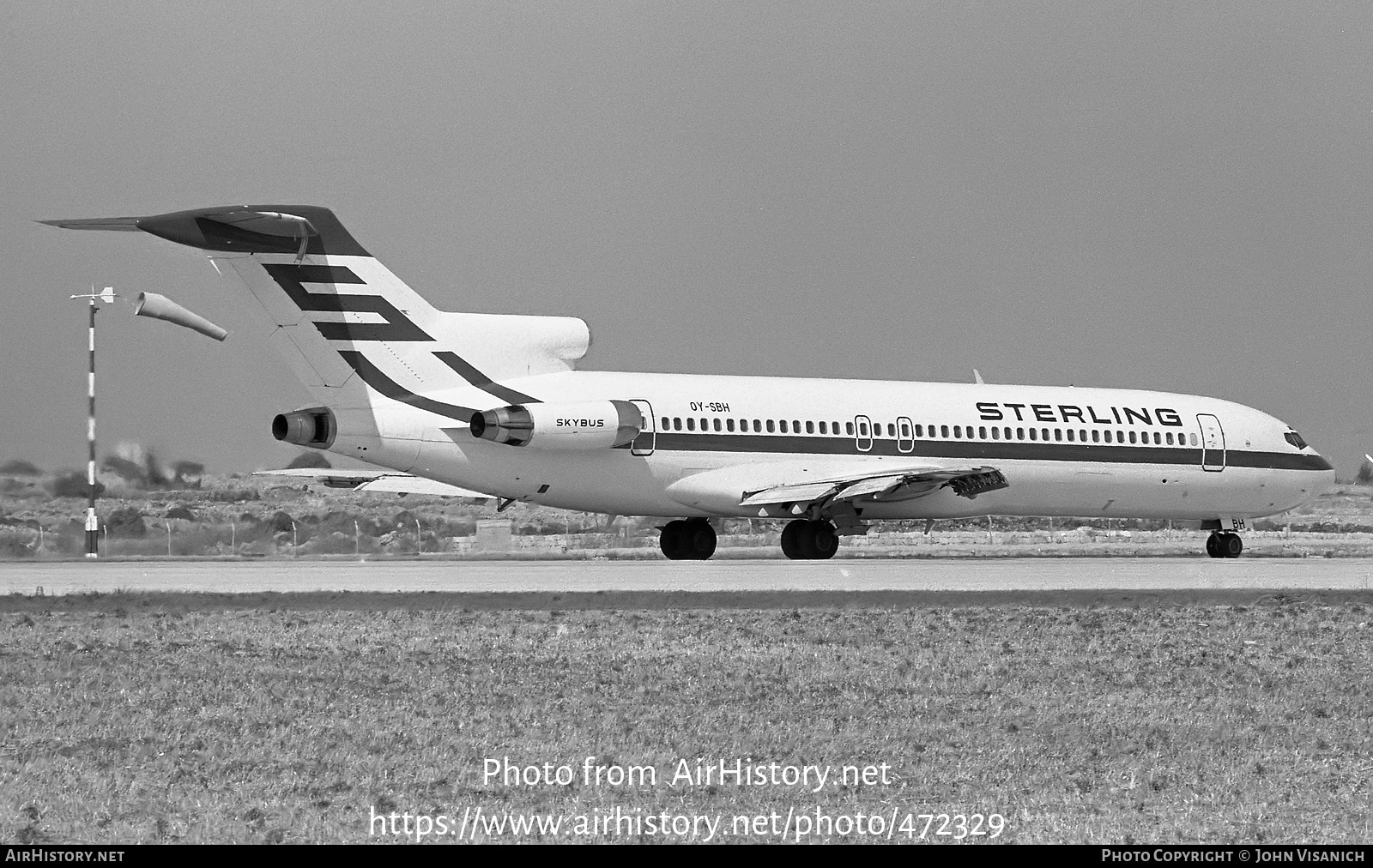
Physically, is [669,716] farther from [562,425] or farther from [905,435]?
[905,435]

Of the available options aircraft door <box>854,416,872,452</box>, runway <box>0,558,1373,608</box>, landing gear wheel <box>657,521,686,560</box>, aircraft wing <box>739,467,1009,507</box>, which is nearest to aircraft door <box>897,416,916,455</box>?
aircraft door <box>854,416,872,452</box>

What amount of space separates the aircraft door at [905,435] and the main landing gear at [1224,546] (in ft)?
23.6

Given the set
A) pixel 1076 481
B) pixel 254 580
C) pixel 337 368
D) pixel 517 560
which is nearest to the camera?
pixel 254 580

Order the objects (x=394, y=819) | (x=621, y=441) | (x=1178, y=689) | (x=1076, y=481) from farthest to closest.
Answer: (x=1076, y=481)
(x=621, y=441)
(x=1178, y=689)
(x=394, y=819)

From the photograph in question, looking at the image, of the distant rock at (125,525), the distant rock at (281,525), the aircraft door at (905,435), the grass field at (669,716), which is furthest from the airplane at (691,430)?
the distant rock at (125,525)

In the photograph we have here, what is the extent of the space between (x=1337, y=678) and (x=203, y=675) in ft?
30.4

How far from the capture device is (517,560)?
31422 millimetres

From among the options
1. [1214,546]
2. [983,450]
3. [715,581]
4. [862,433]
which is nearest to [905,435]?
[862,433]

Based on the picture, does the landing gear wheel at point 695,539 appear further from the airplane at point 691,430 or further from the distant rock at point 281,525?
the distant rock at point 281,525

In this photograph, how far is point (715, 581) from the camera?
23984 mm

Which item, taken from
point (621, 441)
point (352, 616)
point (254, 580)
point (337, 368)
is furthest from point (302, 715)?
point (621, 441)

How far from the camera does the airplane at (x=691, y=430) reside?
2648cm

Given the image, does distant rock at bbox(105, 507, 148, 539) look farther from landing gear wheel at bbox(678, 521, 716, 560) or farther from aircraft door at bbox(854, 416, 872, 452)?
aircraft door at bbox(854, 416, 872, 452)

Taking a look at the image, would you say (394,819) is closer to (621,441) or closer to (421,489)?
(621,441)
